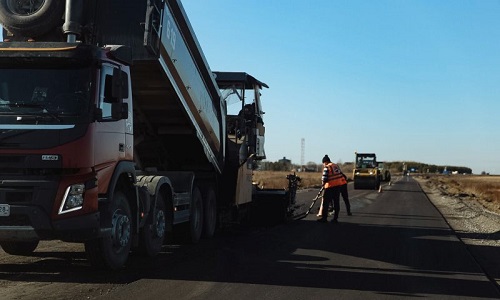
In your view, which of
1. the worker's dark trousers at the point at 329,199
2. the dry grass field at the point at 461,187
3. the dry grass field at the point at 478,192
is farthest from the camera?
the dry grass field at the point at 461,187

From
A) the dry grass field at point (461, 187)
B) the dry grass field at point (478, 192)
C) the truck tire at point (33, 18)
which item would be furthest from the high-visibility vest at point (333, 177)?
the dry grass field at point (478, 192)

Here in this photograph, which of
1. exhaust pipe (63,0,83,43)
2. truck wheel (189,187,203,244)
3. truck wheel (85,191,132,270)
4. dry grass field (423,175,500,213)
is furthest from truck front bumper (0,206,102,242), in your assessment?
dry grass field (423,175,500,213)

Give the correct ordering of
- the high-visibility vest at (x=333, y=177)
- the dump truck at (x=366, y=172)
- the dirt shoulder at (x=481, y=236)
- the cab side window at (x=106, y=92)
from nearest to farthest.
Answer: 1. the cab side window at (x=106, y=92)
2. the dirt shoulder at (x=481, y=236)
3. the high-visibility vest at (x=333, y=177)
4. the dump truck at (x=366, y=172)

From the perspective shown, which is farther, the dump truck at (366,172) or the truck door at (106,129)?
the dump truck at (366,172)

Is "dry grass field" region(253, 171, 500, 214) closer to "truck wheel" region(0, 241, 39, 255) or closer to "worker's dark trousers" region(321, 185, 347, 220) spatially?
"worker's dark trousers" region(321, 185, 347, 220)

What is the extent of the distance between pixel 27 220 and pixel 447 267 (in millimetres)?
6291

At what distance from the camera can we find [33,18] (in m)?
7.30

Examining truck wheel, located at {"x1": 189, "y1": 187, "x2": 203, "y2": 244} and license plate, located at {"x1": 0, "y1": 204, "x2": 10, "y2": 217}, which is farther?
truck wheel, located at {"x1": 189, "y1": 187, "x2": 203, "y2": 244}

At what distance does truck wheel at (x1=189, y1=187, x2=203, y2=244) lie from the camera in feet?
34.2

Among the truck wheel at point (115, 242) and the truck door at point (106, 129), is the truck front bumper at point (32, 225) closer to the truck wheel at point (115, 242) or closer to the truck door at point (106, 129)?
the truck wheel at point (115, 242)

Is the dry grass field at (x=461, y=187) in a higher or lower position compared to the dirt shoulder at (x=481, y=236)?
higher

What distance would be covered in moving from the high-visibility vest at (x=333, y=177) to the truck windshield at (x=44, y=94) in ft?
31.8

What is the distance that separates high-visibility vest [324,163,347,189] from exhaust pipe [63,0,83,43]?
945cm

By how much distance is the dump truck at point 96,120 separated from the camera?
6.37 metres
